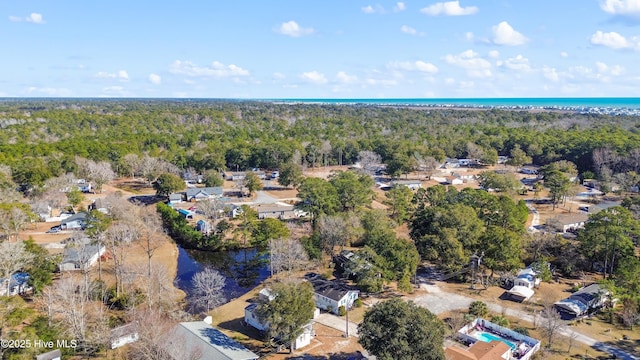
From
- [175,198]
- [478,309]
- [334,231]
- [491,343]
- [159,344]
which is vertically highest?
[334,231]

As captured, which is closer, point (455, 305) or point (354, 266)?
point (455, 305)

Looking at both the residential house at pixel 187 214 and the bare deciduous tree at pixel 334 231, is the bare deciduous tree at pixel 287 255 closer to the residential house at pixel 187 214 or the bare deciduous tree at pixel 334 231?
the bare deciduous tree at pixel 334 231

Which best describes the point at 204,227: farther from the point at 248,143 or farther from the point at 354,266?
the point at 248,143

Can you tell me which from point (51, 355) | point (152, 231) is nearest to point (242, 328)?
point (51, 355)

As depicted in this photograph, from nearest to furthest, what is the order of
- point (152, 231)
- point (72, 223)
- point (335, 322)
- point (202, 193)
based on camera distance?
point (335, 322)
point (152, 231)
point (72, 223)
point (202, 193)

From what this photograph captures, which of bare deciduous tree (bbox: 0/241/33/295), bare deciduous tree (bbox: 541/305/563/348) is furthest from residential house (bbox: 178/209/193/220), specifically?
bare deciduous tree (bbox: 541/305/563/348)

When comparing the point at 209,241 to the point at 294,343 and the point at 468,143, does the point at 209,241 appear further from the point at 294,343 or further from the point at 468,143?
the point at 468,143

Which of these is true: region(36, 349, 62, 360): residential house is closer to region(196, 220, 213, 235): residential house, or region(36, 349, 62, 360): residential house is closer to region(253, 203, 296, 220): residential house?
region(196, 220, 213, 235): residential house
